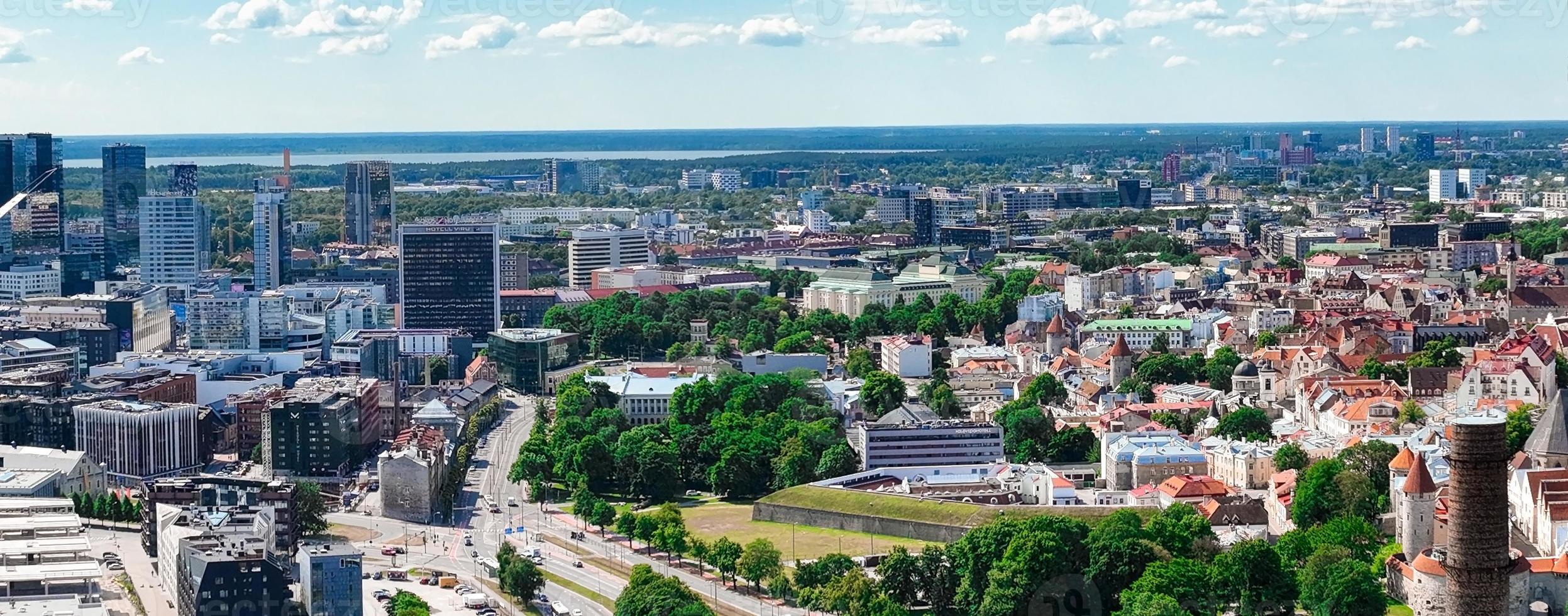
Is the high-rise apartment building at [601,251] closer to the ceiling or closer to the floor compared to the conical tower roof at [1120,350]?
closer to the ceiling

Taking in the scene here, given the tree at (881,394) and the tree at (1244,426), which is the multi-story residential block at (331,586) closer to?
the tree at (1244,426)

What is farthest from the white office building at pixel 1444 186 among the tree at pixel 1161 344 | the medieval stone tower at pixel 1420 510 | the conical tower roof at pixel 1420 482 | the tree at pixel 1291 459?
the medieval stone tower at pixel 1420 510

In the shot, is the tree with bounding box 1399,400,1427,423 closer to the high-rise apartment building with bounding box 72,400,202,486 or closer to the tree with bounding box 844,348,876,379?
the tree with bounding box 844,348,876,379

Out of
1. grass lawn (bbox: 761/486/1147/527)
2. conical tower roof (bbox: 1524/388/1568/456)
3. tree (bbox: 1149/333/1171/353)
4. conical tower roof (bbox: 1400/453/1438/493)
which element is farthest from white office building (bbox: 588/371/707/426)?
conical tower roof (bbox: 1400/453/1438/493)

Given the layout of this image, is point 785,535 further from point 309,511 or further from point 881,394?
point 881,394

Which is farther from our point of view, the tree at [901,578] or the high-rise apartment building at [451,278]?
the high-rise apartment building at [451,278]
